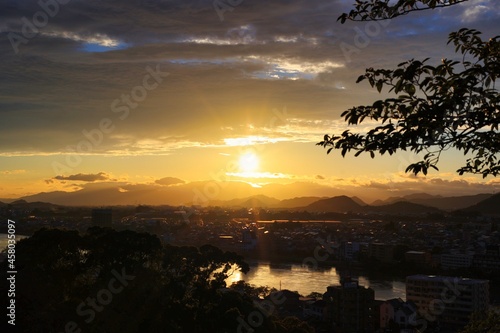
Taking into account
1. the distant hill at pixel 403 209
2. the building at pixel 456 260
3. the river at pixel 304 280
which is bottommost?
the river at pixel 304 280

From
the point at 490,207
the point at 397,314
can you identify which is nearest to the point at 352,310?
the point at 397,314

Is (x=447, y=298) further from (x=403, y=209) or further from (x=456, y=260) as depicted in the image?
(x=403, y=209)

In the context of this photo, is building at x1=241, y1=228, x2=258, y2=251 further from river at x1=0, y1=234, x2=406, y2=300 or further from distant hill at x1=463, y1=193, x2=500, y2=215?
distant hill at x1=463, y1=193, x2=500, y2=215

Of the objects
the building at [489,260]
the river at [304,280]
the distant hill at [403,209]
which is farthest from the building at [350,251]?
the distant hill at [403,209]

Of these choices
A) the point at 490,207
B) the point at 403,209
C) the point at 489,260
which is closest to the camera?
the point at 489,260

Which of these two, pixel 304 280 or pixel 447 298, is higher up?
pixel 447 298

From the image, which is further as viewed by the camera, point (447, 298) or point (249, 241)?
point (249, 241)

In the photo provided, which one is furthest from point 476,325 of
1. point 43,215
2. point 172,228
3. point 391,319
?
point 43,215

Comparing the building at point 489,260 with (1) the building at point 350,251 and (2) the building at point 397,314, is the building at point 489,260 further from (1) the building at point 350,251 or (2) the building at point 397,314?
(2) the building at point 397,314
